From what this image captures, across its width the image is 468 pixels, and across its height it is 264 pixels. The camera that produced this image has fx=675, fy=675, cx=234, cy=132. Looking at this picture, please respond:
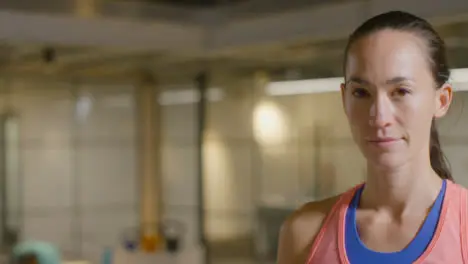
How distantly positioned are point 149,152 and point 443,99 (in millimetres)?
853

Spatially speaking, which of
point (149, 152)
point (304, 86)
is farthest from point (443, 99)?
point (149, 152)

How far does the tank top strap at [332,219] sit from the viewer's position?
0.60 metres

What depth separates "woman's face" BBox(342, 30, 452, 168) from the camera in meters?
0.56

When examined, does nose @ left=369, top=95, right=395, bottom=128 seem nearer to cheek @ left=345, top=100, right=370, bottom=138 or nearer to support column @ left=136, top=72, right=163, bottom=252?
cheek @ left=345, top=100, right=370, bottom=138

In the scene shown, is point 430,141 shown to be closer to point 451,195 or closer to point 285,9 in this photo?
point 451,195

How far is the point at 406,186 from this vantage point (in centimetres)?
59

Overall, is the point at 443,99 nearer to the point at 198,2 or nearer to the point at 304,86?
the point at 304,86

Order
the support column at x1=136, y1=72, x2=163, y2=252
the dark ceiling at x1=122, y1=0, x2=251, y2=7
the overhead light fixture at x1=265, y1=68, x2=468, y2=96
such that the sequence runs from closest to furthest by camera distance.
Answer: the overhead light fixture at x1=265, y1=68, x2=468, y2=96, the dark ceiling at x1=122, y1=0, x2=251, y2=7, the support column at x1=136, y1=72, x2=163, y2=252

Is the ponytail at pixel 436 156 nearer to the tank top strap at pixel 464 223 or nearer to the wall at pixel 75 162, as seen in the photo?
the tank top strap at pixel 464 223

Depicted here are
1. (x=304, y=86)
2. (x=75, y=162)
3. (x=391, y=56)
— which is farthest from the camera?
(x=75, y=162)

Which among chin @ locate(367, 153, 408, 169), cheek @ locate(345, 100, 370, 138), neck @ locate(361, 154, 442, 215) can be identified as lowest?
neck @ locate(361, 154, 442, 215)

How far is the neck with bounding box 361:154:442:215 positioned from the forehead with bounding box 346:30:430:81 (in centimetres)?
8

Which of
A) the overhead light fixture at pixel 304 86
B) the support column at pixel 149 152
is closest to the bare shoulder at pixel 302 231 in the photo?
the overhead light fixture at pixel 304 86

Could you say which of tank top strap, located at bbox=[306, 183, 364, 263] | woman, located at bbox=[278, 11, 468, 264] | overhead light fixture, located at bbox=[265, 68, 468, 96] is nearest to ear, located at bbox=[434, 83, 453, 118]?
woman, located at bbox=[278, 11, 468, 264]
